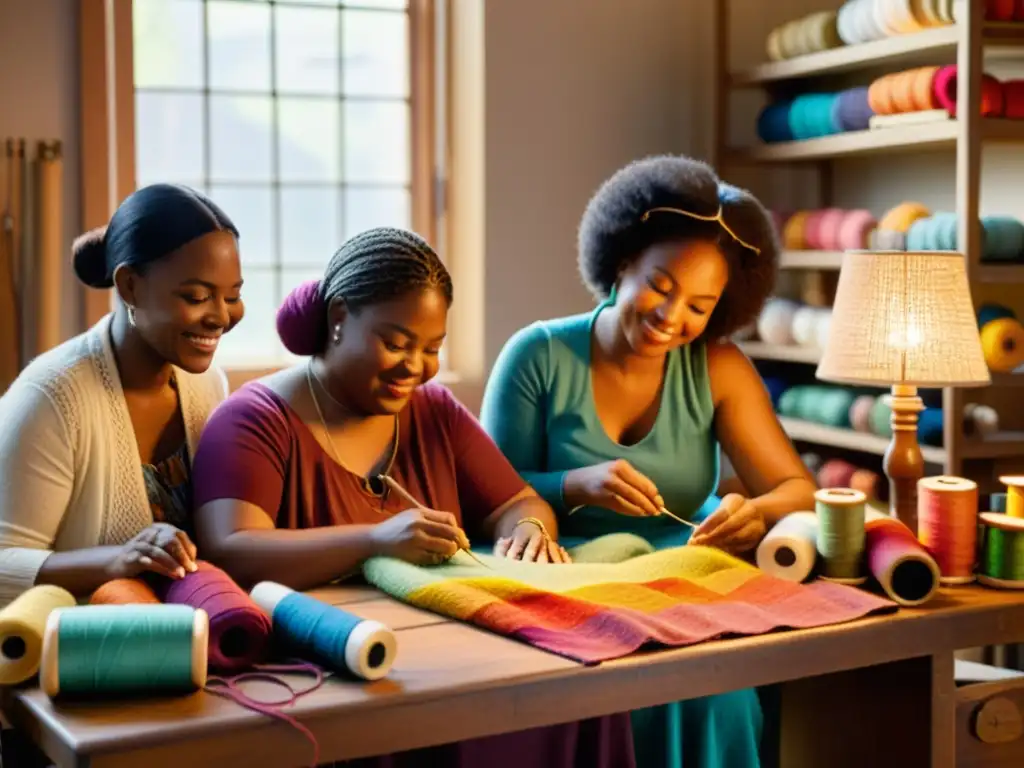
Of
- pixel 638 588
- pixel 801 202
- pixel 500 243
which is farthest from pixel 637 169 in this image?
pixel 801 202

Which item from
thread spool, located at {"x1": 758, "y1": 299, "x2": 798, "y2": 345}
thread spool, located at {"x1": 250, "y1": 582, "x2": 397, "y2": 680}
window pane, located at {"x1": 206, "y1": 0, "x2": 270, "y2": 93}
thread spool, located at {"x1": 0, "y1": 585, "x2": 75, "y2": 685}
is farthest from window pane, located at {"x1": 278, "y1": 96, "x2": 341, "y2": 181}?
thread spool, located at {"x1": 0, "y1": 585, "x2": 75, "y2": 685}

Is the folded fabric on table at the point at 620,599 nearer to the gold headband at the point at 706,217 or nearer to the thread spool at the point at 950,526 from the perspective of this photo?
the thread spool at the point at 950,526

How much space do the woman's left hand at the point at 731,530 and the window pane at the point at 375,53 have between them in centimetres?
256

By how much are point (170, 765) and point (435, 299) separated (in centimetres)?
77

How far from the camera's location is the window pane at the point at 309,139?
13.7 ft

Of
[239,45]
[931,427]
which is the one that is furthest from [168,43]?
[931,427]

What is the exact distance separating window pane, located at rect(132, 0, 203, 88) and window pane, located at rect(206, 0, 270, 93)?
0.15 ft

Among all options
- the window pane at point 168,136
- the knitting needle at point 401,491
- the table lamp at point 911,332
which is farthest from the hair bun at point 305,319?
the window pane at point 168,136

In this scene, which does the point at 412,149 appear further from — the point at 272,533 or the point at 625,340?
the point at 272,533

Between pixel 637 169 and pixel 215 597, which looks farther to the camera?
pixel 637 169

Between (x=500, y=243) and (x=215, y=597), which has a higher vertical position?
(x=500, y=243)

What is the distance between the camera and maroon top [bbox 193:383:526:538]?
1852mm

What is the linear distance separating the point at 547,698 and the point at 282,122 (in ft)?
9.70

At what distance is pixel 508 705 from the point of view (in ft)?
4.97
